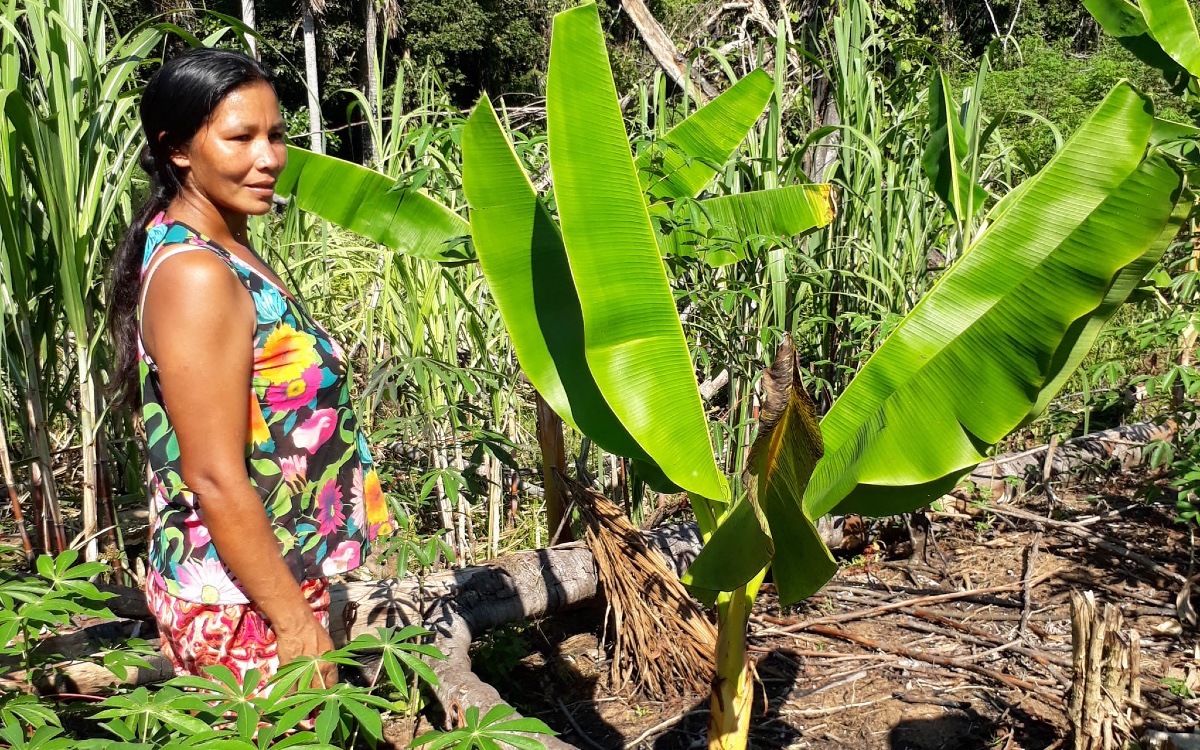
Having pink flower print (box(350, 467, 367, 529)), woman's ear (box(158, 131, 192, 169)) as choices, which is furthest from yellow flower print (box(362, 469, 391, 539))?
woman's ear (box(158, 131, 192, 169))

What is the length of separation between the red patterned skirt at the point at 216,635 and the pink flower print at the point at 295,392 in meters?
0.32

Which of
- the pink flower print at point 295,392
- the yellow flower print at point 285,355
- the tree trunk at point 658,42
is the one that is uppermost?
the tree trunk at point 658,42

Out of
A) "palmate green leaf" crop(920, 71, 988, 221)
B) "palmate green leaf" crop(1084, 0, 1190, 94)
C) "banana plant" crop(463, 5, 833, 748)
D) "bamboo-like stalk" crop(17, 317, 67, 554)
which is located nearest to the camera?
"banana plant" crop(463, 5, 833, 748)

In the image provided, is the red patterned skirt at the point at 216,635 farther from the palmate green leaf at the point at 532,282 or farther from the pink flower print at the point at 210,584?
the palmate green leaf at the point at 532,282

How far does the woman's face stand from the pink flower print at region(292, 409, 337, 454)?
34 centimetres

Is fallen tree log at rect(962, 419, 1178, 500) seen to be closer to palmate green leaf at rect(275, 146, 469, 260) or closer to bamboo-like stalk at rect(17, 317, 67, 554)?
palmate green leaf at rect(275, 146, 469, 260)

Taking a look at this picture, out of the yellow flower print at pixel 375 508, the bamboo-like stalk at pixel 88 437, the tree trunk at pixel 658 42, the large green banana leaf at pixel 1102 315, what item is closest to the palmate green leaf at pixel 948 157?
the large green banana leaf at pixel 1102 315

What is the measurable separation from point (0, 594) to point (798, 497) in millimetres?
1147

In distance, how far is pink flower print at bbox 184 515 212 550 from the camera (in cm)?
142

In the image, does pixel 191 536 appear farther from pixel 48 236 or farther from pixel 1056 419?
pixel 1056 419

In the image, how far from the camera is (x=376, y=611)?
2254mm

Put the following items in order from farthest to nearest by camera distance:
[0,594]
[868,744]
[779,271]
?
1. [779,271]
2. [868,744]
3. [0,594]

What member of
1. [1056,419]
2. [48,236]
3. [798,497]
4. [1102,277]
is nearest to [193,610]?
[798,497]

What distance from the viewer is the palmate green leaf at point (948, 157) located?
2395 millimetres
